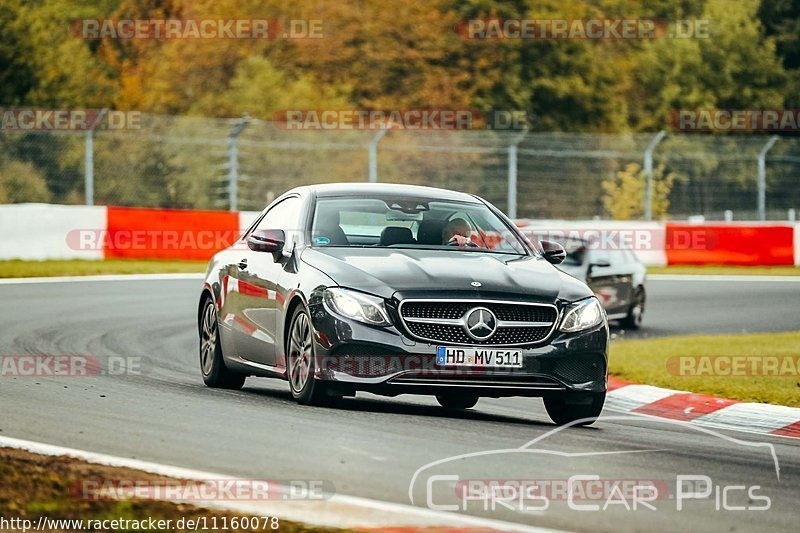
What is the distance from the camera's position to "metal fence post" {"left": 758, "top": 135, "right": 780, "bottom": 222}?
34.5 meters

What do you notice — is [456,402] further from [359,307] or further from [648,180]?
A: [648,180]

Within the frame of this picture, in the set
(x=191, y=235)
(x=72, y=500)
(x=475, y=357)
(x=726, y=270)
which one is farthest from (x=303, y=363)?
(x=726, y=270)

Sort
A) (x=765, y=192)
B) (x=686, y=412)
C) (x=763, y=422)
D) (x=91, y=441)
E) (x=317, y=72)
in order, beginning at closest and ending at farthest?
(x=91, y=441), (x=763, y=422), (x=686, y=412), (x=765, y=192), (x=317, y=72)

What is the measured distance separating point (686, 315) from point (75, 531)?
16.9 meters

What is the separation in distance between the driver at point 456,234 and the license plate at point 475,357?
1319 mm

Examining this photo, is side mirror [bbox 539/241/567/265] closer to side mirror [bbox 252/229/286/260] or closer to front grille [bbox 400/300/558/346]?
front grille [bbox 400/300/558/346]

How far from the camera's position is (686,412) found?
11820 millimetres

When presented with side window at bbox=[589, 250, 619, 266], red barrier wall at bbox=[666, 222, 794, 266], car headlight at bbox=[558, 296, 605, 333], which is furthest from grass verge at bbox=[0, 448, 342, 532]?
red barrier wall at bbox=[666, 222, 794, 266]

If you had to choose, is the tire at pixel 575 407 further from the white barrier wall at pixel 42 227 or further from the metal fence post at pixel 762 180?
the metal fence post at pixel 762 180

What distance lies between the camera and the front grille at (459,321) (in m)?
9.62

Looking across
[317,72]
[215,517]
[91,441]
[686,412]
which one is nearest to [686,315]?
[686,412]

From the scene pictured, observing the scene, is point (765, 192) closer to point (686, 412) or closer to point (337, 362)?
point (686, 412)

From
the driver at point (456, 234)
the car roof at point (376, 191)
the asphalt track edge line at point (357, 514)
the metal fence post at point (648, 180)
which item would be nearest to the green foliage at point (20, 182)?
the metal fence post at point (648, 180)

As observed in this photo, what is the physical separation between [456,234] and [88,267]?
16829mm
